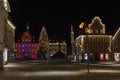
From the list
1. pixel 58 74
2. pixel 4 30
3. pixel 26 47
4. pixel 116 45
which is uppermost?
pixel 26 47

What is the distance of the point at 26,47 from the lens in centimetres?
17725

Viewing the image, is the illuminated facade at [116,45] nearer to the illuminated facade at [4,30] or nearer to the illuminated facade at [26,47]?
the illuminated facade at [4,30]

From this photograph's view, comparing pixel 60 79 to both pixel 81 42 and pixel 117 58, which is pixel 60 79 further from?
pixel 81 42

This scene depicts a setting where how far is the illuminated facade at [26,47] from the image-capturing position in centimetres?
17664

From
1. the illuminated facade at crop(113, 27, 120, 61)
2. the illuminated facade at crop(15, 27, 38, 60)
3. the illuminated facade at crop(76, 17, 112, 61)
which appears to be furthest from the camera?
the illuminated facade at crop(15, 27, 38, 60)

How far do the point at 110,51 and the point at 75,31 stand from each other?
25.3m

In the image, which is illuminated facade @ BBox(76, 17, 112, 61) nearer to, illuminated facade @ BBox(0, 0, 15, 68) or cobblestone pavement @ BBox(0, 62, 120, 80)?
illuminated facade @ BBox(0, 0, 15, 68)

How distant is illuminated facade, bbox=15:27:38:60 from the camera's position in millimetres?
176637

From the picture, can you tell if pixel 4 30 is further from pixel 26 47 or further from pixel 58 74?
pixel 26 47

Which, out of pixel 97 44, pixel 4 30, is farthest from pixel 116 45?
pixel 4 30

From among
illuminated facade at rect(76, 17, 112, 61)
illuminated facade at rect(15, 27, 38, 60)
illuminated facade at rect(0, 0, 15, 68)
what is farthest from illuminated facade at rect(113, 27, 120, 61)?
illuminated facade at rect(15, 27, 38, 60)

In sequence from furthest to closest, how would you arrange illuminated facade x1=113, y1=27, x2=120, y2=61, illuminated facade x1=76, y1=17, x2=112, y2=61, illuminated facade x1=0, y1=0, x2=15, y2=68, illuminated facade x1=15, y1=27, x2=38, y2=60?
illuminated facade x1=15, y1=27, x2=38, y2=60, illuminated facade x1=76, y1=17, x2=112, y2=61, illuminated facade x1=113, y1=27, x2=120, y2=61, illuminated facade x1=0, y1=0, x2=15, y2=68

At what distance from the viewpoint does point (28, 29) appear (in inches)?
7303

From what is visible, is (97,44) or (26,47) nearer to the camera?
(97,44)
